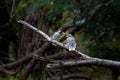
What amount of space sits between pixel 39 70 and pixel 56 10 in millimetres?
1515

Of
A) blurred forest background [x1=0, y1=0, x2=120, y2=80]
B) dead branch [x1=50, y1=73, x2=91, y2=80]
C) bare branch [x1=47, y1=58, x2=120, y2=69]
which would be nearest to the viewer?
bare branch [x1=47, y1=58, x2=120, y2=69]

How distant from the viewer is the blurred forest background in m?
2.63

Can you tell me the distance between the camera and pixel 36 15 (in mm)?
3748

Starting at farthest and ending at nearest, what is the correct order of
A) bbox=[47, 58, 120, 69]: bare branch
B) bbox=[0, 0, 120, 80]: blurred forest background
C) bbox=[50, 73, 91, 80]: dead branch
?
1. bbox=[50, 73, 91, 80]: dead branch
2. bbox=[0, 0, 120, 80]: blurred forest background
3. bbox=[47, 58, 120, 69]: bare branch

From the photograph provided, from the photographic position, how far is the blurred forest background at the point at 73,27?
2635 millimetres

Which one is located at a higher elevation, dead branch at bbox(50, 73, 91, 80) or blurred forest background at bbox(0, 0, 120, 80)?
blurred forest background at bbox(0, 0, 120, 80)

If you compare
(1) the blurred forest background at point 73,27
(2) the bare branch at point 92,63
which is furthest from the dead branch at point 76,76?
(2) the bare branch at point 92,63

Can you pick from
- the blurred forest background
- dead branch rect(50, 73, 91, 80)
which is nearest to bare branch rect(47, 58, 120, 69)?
the blurred forest background

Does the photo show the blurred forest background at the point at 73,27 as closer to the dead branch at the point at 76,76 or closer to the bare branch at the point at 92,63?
the dead branch at the point at 76,76

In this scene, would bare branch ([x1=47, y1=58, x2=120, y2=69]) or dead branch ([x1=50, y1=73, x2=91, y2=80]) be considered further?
dead branch ([x1=50, y1=73, x2=91, y2=80])

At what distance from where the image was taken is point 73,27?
377 cm

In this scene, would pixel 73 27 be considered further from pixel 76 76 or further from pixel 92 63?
pixel 92 63

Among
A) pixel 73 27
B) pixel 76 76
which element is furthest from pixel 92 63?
pixel 76 76

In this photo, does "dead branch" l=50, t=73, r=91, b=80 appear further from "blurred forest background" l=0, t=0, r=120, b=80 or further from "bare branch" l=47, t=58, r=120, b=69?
"bare branch" l=47, t=58, r=120, b=69
